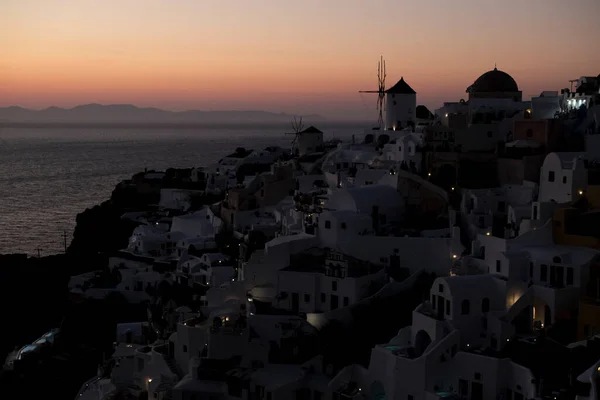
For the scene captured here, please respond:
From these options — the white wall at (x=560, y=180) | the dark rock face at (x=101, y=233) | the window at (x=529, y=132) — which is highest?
the window at (x=529, y=132)

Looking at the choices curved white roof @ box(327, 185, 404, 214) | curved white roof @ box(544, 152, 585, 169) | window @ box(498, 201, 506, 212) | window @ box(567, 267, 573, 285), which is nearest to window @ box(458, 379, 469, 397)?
window @ box(567, 267, 573, 285)

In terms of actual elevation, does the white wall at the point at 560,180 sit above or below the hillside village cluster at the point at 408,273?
above

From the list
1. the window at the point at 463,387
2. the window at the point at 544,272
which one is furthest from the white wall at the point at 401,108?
the window at the point at 463,387

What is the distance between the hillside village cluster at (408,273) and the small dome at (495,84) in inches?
3.8

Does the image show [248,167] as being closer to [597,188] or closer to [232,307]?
[232,307]

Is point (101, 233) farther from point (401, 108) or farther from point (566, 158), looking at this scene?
point (566, 158)

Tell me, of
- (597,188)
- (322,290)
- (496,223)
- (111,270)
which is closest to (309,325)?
(322,290)

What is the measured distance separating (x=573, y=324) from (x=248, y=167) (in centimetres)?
3644

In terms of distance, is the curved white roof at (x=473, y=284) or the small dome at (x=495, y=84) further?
the small dome at (x=495, y=84)

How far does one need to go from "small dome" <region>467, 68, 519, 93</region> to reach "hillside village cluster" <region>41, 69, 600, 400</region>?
3.8 inches

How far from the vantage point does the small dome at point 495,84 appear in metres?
41.1

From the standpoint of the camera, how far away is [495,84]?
41.2 meters

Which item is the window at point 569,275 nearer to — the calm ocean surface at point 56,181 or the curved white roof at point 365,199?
the curved white roof at point 365,199

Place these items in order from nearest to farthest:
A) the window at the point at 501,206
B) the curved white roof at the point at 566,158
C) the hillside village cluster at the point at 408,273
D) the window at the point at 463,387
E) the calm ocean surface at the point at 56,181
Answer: the window at the point at 463,387 → the hillside village cluster at the point at 408,273 → the curved white roof at the point at 566,158 → the window at the point at 501,206 → the calm ocean surface at the point at 56,181
